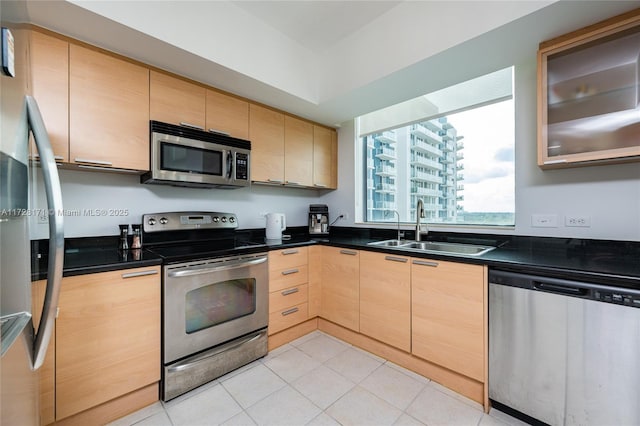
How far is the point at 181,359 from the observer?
1624mm

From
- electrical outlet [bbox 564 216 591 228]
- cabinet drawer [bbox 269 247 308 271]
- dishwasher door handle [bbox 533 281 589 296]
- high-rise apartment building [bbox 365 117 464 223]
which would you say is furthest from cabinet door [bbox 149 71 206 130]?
electrical outlet [bbox 564 216 591 228]

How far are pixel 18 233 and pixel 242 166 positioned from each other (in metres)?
1.66

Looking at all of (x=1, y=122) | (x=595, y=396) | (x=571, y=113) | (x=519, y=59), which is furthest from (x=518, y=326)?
(x=1, y=122)

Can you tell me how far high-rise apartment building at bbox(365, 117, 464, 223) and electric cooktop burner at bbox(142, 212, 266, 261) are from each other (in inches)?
60.0

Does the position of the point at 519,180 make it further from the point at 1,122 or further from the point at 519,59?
the point at 1,122

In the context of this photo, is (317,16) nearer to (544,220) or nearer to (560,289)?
(544,220)

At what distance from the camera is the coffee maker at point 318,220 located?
2.97m

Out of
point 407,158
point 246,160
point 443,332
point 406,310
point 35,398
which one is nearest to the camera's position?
point 35,398

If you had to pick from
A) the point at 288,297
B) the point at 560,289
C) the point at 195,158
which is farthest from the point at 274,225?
the point at 560,289

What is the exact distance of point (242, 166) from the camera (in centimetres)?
224

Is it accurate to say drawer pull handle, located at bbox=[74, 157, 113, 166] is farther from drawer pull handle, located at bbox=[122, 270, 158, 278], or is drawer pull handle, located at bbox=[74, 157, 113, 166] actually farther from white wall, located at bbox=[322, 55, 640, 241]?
white wall, located at bbox=[322, 55, 640, 241]

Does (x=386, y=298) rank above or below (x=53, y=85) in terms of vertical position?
below

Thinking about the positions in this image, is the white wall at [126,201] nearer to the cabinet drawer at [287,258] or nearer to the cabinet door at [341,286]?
the cabinet drawer at [287,258]

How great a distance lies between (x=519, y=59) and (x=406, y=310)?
1.88 m
